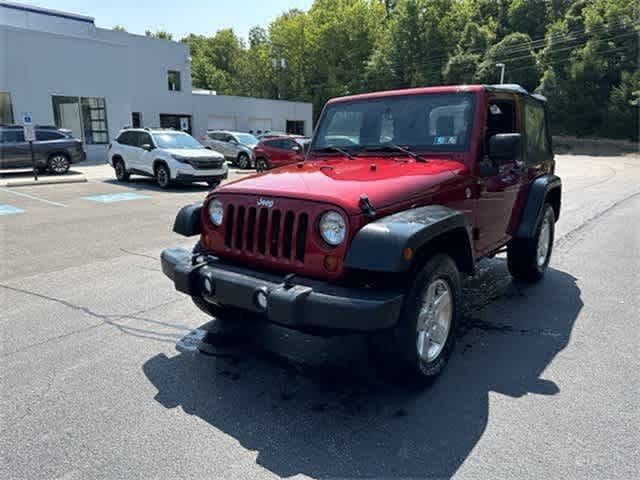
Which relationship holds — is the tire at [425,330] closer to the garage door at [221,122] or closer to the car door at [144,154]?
the car door at [144,154]

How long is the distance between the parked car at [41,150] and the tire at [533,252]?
16.8 meters

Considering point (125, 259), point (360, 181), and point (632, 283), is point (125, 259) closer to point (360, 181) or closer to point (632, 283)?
point (360, 181)

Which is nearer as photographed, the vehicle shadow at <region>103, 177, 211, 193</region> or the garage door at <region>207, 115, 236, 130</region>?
the vehicle shadow at <region>103, 177, 211, 193</region>

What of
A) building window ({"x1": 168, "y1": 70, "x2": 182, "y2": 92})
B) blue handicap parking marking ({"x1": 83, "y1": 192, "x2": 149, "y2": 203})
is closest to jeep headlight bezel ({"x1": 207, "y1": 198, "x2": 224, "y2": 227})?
blue handicap parking marking ({"x1": 83, "y1": 192, "x2": 149, "y2": 203})

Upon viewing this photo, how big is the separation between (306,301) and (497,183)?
2.43m

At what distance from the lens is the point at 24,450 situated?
272 centimetres

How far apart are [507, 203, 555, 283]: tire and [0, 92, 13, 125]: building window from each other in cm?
2347

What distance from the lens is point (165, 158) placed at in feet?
47.2

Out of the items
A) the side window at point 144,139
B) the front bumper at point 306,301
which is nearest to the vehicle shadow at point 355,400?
the front bumper at point 306,301

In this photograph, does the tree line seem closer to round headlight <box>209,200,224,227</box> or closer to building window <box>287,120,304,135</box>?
building window <box>287,120,304,135</box>

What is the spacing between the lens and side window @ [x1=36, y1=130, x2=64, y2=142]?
17516 millimetres

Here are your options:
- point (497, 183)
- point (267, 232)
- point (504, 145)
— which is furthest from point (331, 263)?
point (497, 183)

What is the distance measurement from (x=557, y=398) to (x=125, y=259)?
548 centimetres

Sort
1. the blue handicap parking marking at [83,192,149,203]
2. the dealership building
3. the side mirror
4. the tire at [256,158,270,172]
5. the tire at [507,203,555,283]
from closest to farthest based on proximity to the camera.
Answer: the side mirror
the tire at [507,203,555,283]
the blue handicap parking marking at [83,192,149,203]
the tire at [256,158,270,172]
the dealership building
